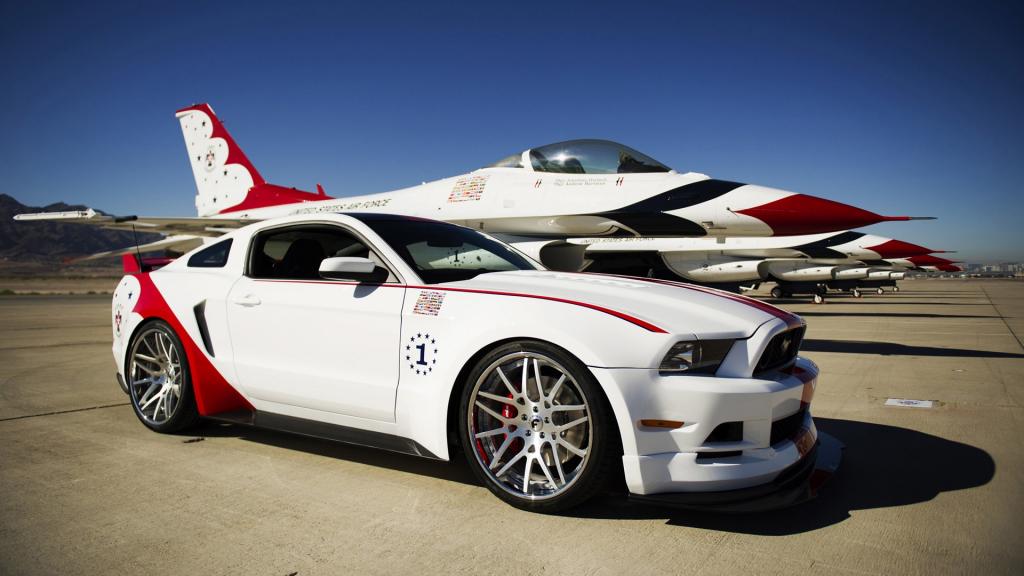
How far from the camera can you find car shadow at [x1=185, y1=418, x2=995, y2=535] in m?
2.44

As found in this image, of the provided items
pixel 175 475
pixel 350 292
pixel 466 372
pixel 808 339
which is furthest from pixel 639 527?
pixel 808 339

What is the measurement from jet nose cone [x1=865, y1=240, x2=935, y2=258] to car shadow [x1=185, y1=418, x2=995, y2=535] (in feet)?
70.1

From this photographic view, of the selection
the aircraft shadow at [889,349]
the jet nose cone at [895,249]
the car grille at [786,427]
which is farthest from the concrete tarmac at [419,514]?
the jet nose cone at [895,249]

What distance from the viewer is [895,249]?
21844mm

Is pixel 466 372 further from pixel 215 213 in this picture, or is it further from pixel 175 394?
pixel 215 213

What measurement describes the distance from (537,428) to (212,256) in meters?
2.57

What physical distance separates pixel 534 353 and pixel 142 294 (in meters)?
2.98

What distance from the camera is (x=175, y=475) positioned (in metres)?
3.02

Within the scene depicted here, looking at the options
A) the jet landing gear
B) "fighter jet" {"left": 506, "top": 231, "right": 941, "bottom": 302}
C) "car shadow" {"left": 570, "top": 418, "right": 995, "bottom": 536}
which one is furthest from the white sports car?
the jet landing gear

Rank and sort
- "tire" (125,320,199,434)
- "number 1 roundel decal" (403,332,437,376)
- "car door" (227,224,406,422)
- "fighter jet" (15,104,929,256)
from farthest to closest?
"fighter jet" (15,104,929,256), "tire" (125,320,199,434), "car door" (227,224,406,422), "number 1 roundel decal" (403,332,437,376)

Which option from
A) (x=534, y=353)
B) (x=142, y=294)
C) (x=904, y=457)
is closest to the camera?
(x=534, y=353)

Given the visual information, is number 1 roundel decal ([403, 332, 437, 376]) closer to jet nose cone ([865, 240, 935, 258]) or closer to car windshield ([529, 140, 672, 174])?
car windshield ([529, 140, 672, 174])

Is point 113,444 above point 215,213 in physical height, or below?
below

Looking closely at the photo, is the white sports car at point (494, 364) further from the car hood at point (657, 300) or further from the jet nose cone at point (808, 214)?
the jet nose cone at point (808, 214)
